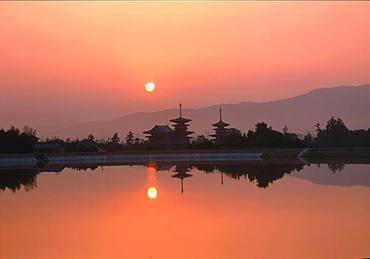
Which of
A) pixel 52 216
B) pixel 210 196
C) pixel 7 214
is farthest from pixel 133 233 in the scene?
pixel 210 196

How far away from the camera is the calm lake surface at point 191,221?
6.84 metres

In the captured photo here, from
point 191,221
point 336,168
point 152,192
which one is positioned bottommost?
point 191,221

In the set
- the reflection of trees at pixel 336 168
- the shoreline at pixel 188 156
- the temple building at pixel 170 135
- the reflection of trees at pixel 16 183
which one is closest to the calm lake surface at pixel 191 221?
the reflection of trees at pixel 16 183

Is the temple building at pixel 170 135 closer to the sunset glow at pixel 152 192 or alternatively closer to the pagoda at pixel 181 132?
the pagoda at pixel 181 132

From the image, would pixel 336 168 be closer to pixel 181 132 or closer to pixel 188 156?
pixel 188 156

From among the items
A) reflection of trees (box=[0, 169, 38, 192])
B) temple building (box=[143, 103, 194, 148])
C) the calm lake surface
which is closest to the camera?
the calm lake surface

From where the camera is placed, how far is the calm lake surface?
22.4 ft

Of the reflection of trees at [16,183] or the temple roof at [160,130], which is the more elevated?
the temple roof at [160,130]

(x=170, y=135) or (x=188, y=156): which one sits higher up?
(x=170, y=135)

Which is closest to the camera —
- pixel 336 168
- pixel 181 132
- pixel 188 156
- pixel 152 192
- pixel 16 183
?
pixel 152 192

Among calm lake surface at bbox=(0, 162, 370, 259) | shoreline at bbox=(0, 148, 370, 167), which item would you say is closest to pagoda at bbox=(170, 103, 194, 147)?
shoreline at bbox=(0, 148, 370, 167)

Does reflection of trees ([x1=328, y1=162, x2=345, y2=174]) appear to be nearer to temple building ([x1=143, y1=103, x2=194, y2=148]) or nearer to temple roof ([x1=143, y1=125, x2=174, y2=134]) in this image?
temple building ([x1=143, y1=103, x2=194, y2=148])

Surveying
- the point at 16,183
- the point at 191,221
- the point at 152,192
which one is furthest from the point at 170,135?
the point at 191,221

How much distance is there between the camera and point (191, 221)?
8.88 metres
